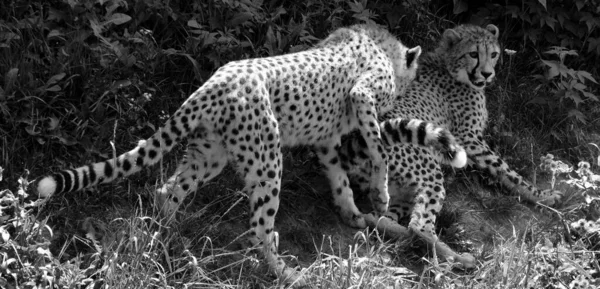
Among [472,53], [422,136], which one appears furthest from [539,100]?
[422,136]

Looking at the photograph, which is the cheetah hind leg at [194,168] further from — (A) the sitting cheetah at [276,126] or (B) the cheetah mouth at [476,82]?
(B) the cheetah mouth at [476,82]

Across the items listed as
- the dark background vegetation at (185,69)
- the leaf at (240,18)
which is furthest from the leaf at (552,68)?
the leaf at (240,18)

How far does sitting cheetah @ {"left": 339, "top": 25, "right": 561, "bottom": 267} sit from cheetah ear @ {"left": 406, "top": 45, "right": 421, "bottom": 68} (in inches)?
8.2

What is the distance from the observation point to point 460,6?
256 inches

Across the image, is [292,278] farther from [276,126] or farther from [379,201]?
[379,201]

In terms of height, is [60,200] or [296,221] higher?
[60,200]

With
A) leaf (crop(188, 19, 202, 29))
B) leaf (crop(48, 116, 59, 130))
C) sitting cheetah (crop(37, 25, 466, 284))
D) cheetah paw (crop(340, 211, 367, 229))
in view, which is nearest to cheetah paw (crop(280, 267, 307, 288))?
sitting cheetah (crop(37, 25, 466, 284))

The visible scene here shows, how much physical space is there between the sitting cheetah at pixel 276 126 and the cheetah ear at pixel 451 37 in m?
0.61

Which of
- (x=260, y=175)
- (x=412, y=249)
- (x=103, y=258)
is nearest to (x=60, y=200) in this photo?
(x=103, y=258)

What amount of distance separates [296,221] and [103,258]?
4.49 feet

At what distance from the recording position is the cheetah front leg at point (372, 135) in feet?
16.1

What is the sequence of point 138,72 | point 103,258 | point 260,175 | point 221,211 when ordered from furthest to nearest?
point 138,72
point 221,211
point 260,175
point 103,258

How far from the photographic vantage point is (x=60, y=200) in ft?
14.7

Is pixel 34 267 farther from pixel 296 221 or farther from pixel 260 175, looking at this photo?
pixel 296 221
